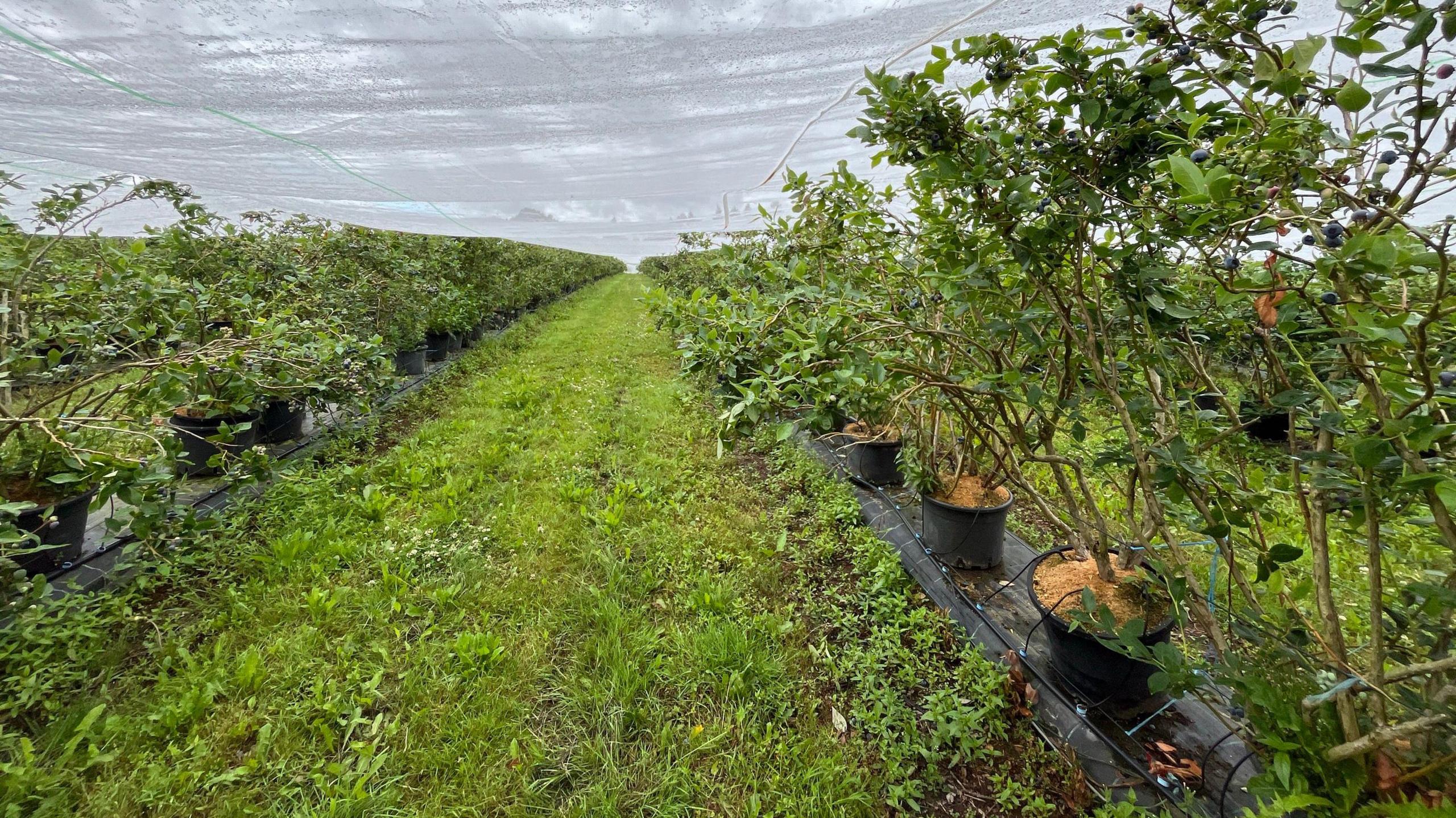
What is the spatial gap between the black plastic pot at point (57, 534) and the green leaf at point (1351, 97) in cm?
335

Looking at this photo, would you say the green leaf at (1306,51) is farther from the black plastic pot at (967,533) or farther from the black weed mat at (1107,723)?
the black plastic pot at (967,533)

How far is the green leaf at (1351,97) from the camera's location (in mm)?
714

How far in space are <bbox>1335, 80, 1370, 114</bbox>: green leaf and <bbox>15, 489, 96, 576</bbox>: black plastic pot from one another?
3.35 metres

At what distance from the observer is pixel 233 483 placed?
217 cm

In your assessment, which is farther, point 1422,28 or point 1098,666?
point 1098,666

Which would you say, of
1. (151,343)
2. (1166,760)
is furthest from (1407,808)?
(151,343)

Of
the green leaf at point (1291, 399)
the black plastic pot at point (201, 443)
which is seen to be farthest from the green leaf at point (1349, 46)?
the black plastic pot at point (201, 443)

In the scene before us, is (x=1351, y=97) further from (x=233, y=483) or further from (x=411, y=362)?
(x=411, y=362)

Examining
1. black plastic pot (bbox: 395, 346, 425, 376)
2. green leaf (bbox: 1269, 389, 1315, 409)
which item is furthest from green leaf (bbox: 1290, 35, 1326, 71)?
black plastic pot (bbox: 395, 346, 425, 376)

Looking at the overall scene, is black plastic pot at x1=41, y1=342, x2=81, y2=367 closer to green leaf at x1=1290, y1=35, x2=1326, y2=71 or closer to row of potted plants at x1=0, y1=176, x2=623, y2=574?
row of potted plants at x1=0, y1=176, x2=623, y2=574

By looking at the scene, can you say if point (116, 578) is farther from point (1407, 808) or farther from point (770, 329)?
point (1407, 808)

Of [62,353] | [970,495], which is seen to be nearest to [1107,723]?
[970,495]

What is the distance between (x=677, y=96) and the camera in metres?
2.43

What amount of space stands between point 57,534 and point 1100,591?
3.58 metres
